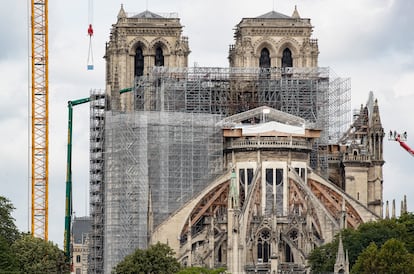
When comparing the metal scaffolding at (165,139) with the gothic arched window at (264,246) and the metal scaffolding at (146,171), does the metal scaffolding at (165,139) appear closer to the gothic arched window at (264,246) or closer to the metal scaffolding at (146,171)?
the metal scaffolding at (146,171)

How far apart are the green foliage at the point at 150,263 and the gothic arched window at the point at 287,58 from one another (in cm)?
3432

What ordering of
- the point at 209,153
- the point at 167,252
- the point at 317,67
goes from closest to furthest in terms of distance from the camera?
the point at 167,252, the point at 209,153, the point at 317,67

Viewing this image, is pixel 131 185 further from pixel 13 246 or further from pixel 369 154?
pixel 369 154

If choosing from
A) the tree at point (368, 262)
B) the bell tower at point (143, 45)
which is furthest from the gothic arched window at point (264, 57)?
the tree at point (368, 262)

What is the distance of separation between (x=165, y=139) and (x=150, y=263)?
48.7 ft

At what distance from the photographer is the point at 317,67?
606ft

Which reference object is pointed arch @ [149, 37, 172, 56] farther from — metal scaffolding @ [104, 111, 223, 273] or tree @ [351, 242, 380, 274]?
tree @ [351, 242, 380, 274]

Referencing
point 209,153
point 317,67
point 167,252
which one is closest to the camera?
point 167,252

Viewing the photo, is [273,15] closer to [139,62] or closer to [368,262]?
[139,62]

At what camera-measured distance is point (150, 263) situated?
518 feet

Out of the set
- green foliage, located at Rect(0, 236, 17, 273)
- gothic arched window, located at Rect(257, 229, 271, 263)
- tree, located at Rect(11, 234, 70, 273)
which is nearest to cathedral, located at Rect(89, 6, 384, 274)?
gothic arched window, located at Rect(257, 229, 271, 263)

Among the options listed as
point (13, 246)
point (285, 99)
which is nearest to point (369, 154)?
point (285, 99)

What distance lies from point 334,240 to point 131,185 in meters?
17.8

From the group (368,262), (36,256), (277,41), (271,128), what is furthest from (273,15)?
(368,262)
